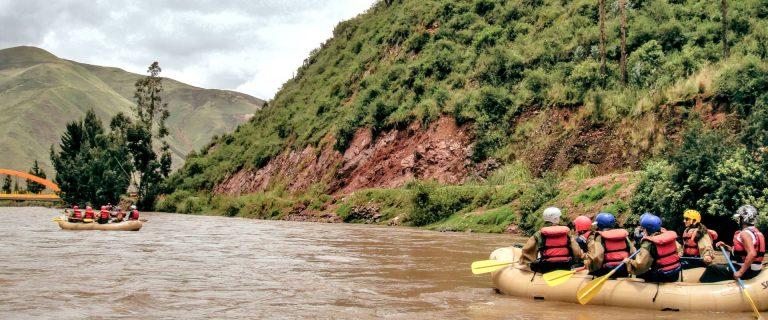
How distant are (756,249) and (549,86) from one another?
91.0 ft

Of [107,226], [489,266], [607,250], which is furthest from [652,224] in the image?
[107,226]

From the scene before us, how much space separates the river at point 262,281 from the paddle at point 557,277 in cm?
37

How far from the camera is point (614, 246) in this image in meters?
11.0

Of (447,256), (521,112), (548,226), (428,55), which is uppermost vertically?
(428,55)

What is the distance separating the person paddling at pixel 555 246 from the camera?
1155 centimetres

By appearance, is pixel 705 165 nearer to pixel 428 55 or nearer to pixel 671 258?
pixel 671 258

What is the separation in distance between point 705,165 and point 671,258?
988 centimetres

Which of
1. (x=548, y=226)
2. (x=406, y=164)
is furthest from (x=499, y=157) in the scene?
(x=548, y=226)

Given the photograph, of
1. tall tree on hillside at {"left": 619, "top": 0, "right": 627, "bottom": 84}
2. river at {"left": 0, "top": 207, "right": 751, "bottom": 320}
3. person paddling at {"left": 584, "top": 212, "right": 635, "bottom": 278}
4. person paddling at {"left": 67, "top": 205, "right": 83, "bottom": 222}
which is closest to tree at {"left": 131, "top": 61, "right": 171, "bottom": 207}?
person paddling at {"left": 67, "top": 205, "right": 83, "bottom": 222}

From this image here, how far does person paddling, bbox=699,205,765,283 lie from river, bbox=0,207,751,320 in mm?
760

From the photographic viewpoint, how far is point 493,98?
128ft

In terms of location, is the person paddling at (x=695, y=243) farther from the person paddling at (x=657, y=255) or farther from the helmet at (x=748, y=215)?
the helmet at (x=748, y=215)

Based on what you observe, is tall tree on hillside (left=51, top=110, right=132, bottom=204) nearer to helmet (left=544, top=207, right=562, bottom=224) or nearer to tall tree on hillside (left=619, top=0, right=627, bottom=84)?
tall tree on hillside (left=619, top=0, right=627, bottom=84)

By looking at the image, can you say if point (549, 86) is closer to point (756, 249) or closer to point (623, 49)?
point (623, 49)
